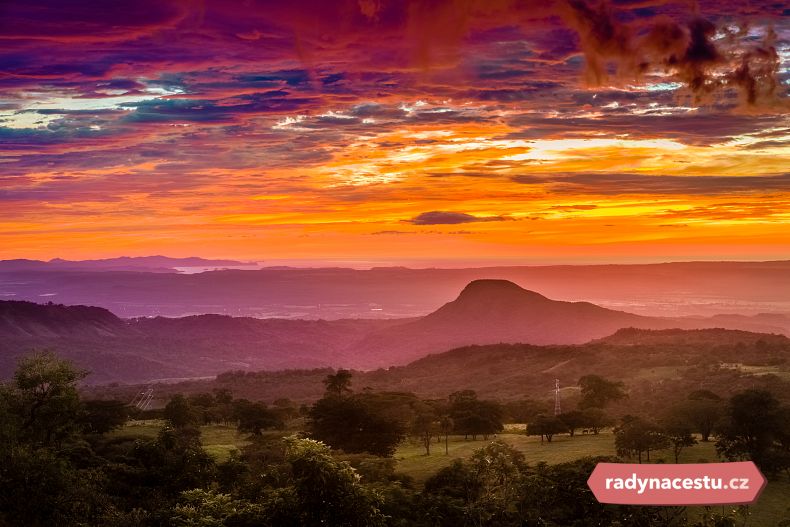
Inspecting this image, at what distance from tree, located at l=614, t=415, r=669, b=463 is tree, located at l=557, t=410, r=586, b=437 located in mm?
13676

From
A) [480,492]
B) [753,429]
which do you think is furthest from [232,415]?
[753,429]

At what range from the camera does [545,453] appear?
181 feet

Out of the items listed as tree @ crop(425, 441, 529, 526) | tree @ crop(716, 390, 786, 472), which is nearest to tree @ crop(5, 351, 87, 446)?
tree @ crop(425, 441, 529, 526)

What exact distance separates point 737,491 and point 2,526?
33.7 m

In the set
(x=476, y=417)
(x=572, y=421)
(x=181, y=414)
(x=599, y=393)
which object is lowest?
(x=181, y=414)

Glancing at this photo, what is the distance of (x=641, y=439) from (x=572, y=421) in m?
16.2

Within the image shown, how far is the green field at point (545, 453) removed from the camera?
132 feet

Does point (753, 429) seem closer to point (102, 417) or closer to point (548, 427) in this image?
point (548, 427)

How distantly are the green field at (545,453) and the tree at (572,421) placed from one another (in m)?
1.08

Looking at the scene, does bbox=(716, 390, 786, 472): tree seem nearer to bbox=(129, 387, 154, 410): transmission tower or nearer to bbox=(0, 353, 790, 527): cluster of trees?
bbox=(0, 353, 790, 527): cluster of trees

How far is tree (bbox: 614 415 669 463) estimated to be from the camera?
4800 cm

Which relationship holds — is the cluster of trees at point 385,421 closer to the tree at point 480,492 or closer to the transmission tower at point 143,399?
the tree at point 480,492

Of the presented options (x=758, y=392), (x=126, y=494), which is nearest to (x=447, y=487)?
(x=126, y=494)

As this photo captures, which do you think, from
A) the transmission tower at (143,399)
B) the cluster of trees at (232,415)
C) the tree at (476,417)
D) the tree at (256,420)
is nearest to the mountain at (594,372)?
the transmission tower at (143,399)
